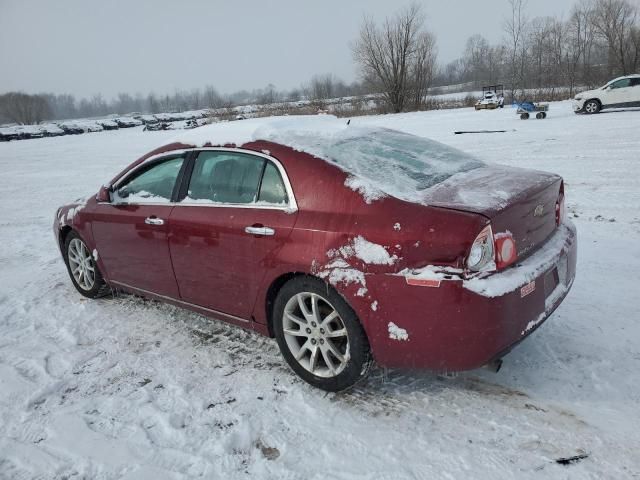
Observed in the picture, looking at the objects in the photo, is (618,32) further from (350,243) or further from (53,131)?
(53,131)

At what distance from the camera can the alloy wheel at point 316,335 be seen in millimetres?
2912

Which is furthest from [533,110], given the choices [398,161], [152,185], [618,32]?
[618,32]

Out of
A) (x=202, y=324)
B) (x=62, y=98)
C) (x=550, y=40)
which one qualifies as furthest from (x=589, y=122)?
(x=62, y=98)

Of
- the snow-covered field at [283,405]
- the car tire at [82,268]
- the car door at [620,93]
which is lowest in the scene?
the snow-covered field at [283,405]

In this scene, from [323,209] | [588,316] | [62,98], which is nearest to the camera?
[323,209]

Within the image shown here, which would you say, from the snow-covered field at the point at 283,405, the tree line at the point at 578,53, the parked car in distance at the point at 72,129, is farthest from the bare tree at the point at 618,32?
the parked car in distance at the point at 72,129

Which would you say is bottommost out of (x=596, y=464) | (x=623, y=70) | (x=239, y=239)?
(x=596, y=464)

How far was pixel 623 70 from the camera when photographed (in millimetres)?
42344

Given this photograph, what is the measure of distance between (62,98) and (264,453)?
20131 centimetres

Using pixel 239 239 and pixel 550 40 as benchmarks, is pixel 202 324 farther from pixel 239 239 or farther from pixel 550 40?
pixel 550 40

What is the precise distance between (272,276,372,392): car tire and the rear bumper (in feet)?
0.43

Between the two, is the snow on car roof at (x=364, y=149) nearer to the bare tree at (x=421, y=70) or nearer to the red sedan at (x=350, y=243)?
the red sedan at (x=350, y=243)

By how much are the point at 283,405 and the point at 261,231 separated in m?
1.06

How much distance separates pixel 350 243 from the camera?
8.84 ft
